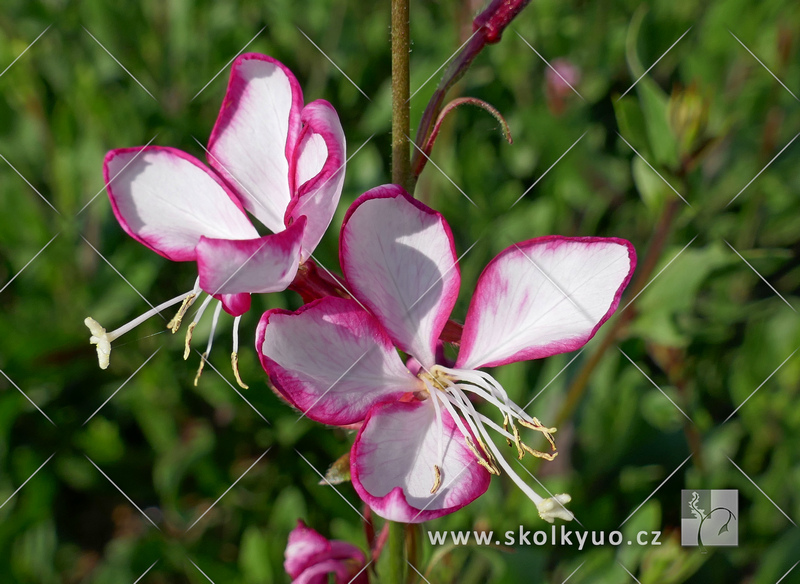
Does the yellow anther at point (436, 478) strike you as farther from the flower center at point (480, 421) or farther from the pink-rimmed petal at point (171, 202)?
the pink-rimmed petal at point (171, 202)

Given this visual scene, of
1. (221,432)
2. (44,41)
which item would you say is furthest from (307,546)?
(44,41)

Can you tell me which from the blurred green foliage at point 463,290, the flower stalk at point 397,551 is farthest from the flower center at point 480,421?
the blurred green foliage at point 463,290

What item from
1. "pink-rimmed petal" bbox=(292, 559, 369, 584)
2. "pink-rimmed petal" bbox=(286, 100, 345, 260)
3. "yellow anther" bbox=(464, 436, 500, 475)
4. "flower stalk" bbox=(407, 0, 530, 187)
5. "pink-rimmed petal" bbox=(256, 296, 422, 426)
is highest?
"flower stalk" bbox=(407, 0, 530, 187)

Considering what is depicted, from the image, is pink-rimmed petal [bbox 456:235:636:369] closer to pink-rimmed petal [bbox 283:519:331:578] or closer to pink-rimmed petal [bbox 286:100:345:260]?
pink-rimmed petal [bbox 286:100:345:260]

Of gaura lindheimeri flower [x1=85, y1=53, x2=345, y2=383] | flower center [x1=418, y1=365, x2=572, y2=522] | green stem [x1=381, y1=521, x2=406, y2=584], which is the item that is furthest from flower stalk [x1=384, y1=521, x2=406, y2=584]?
gaura lindheimeri flower [x1=85, y1=53, x2=345, y2=383]

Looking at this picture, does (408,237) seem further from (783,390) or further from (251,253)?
(783,390)
